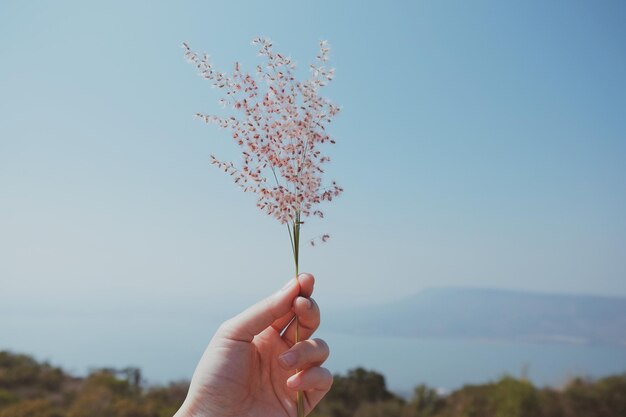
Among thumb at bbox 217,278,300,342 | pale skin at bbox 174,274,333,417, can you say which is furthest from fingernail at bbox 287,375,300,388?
thumb at bbox 217,278,300,342

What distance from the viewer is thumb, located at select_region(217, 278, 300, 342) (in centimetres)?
188

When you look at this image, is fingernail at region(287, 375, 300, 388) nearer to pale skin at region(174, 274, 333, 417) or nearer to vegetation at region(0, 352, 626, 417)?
pale skin at region(174, 274, 333, 417)

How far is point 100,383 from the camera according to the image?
755 centimetres

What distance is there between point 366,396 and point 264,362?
647cm

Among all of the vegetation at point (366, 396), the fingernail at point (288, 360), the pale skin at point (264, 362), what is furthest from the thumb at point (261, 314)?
the vegetation at point (366, 396)

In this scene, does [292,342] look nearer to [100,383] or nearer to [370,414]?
[370,414]

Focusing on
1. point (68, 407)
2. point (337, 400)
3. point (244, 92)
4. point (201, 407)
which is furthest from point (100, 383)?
point (244, 92)

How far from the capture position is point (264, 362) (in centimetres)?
209

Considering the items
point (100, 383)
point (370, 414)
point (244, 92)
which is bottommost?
point (370, 414)

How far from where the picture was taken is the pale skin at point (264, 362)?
1.89 m

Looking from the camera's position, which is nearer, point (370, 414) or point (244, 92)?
point (244, 92)

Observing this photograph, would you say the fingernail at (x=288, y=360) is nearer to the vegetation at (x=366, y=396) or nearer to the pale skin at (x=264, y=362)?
the pale skin at (x=264, y=362)

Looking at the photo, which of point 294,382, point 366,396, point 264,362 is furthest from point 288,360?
point 366,396

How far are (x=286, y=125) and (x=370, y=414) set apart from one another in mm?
6386
